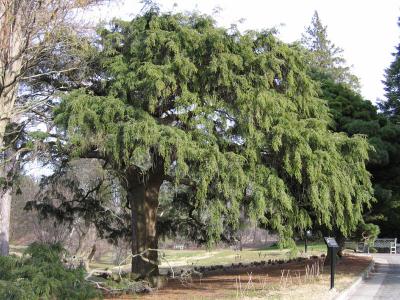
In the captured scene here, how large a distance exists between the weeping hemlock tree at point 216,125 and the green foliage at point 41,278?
9.64 ft

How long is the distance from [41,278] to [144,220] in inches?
262

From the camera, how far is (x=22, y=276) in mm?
9523

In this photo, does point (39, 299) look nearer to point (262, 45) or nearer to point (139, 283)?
point (139, 283)

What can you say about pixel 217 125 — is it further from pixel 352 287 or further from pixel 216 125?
pixel 352 287

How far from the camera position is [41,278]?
927 centimetres

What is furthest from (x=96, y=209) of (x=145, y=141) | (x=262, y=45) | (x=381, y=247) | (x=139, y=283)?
(x=381, y=247)

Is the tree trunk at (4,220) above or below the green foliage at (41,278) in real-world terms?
above

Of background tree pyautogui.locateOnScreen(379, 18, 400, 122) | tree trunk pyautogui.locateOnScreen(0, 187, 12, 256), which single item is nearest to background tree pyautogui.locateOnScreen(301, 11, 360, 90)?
background tree pyautogui.locateOnScreen(379, 18, 400, 122)

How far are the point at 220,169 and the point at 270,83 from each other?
3.34 m

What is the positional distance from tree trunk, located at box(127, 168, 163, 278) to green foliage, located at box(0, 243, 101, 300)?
5.00 m

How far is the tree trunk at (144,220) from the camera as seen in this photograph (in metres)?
15.6

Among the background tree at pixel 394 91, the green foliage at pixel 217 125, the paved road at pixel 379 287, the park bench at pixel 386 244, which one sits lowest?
the paved road at pixel 379 287

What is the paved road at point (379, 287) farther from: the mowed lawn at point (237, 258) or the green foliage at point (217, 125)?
the mowed lawn at point (237, 258)

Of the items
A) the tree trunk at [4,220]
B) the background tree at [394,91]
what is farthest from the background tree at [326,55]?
the tree trunk at [4,220]
